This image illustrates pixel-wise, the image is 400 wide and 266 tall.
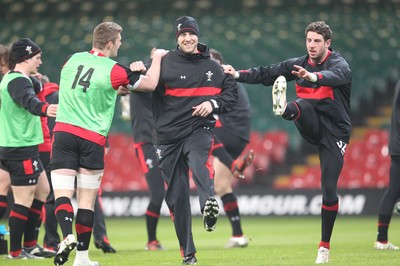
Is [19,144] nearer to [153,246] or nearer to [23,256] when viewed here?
[23,256]

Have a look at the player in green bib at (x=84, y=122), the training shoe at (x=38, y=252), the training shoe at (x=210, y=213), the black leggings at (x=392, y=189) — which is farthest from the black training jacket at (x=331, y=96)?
the training shoe at (x=38, y=252)

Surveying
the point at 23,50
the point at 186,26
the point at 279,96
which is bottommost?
the point at 279,96

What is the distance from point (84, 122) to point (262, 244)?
4535 mm

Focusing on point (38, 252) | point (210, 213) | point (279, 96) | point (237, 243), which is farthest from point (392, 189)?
point (38, 252)

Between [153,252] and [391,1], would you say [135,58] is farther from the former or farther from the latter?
[153,252]

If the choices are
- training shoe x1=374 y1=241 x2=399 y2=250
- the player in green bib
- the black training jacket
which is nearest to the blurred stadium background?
training shoe x1=374 y1=241 x2=399 y2=250

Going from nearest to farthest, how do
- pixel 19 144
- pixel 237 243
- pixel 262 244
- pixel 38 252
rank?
pixel 19 144, pixel 38 252, pixel 237 243, pixel 262 244

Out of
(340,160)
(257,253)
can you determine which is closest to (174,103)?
(340,160)

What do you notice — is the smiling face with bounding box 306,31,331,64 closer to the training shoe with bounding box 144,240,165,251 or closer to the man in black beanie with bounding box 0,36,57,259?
the man in black beanie with bounding box 0,36,57,259

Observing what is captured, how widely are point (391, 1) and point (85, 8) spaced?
678cm

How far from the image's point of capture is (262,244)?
37.9 feet

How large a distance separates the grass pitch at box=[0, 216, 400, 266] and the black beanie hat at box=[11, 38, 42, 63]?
6.96 feet

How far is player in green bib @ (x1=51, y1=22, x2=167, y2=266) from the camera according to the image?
305 inches

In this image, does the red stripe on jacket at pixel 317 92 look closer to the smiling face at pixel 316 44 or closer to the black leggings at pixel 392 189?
the smiling face at pixel 316 44
